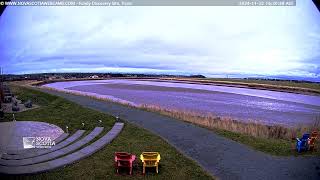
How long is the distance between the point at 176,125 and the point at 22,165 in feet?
33.2

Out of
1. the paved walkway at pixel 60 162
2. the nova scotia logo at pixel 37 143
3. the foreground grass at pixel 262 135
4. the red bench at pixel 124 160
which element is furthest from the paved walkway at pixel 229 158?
the nova scotia logo at pixel 37 143

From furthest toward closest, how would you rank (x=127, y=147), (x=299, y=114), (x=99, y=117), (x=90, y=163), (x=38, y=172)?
(x=299, y=114), (x=99, y=117), (x=127, y=147), (x=90, y=163), (x=38, y=172)

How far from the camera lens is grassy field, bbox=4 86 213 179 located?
1174cm

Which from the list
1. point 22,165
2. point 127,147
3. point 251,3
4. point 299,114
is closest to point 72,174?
point 22,165

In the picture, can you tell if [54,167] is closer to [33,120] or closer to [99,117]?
[33,120]

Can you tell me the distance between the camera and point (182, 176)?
11.7 metres

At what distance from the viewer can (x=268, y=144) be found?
1622cm

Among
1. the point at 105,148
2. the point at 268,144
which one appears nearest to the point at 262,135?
the point at 268,144

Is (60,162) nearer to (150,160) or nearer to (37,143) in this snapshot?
(37,143)

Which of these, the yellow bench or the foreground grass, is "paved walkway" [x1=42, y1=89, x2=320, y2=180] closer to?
the foreground grass

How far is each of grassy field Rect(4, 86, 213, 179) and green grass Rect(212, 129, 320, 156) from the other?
13.6 feet

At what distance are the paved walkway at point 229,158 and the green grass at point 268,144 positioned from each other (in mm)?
637

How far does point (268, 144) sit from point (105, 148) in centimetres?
824

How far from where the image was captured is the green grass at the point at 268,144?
14.9 m
